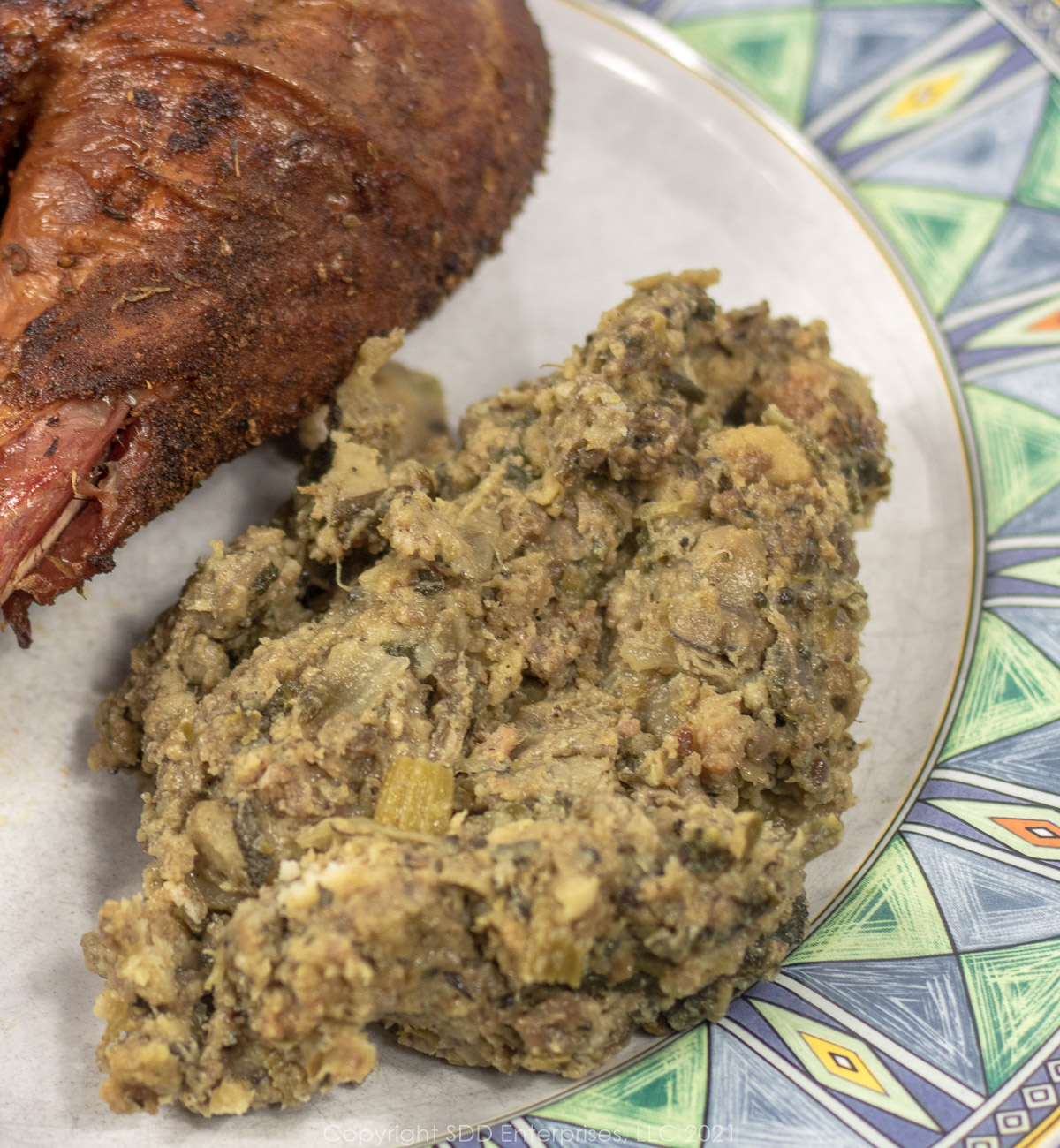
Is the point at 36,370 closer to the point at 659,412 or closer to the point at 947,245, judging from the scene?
the point at 659,412

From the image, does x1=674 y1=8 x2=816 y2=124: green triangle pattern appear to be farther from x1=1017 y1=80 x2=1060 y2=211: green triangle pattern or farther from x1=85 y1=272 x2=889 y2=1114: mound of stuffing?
x1=85 y1=272 x2=889 y2=1114: mound of stuffing

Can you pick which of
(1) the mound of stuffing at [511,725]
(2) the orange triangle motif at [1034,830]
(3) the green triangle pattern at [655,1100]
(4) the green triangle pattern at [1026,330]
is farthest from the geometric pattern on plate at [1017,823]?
(4) the green triangle pattern at [1026,330]

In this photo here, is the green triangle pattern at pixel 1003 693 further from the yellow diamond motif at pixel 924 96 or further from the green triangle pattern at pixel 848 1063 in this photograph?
the yellow diamond motif at pixel 924 96

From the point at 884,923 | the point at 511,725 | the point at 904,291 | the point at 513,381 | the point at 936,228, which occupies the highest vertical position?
the point at 936,228

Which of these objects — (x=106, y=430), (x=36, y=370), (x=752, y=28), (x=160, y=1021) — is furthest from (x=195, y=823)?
(x=752, y=28)

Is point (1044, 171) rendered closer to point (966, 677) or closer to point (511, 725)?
point (966, 677)

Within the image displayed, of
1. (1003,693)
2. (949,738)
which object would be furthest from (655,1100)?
(1003,693)
